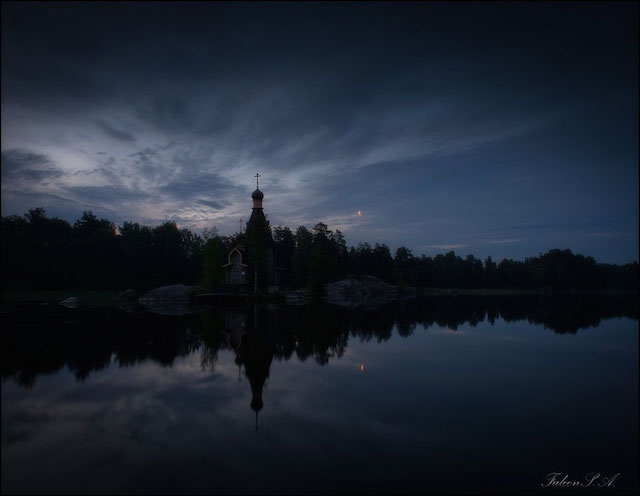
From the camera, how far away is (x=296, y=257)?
87.8 m

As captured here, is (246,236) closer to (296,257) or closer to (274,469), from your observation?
(296,257)

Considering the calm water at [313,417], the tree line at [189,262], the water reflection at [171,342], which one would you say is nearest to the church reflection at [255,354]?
the water reflection at [171,342]

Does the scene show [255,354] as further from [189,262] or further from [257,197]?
[189,262]

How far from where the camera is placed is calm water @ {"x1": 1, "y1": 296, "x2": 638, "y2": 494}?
598 centimetres

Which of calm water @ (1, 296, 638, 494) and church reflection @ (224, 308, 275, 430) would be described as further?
church reflection @ (224, 308, 275, 430)

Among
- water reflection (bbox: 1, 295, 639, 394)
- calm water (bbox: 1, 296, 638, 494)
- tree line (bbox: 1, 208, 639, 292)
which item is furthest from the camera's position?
tree line (bbox: 1, 208, 639, 292)

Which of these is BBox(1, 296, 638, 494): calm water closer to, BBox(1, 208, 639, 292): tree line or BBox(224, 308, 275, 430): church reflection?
BBox(224, 308, 275, 430): church reflection

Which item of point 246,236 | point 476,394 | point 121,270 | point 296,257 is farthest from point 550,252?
point 476,394

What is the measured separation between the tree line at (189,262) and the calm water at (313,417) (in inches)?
1643

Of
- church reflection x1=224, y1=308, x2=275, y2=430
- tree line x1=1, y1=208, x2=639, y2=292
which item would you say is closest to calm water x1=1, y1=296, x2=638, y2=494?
church reflection x1=224, y1=308, x2=275, y2=430

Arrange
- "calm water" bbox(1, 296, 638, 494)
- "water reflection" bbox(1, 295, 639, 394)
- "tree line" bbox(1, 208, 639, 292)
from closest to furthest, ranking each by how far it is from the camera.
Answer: "calm water" bbox(1, 296, 638, 494) < "water reflection" bbox(1, 295, 639, 394) < "tree line" bbox(1, 208, 639, 292)

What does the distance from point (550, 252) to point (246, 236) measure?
14948 cm

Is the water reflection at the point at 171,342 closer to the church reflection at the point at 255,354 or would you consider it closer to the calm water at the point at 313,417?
the church reflection at the point at 255,354

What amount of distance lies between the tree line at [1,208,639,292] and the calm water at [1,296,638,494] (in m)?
41.7
